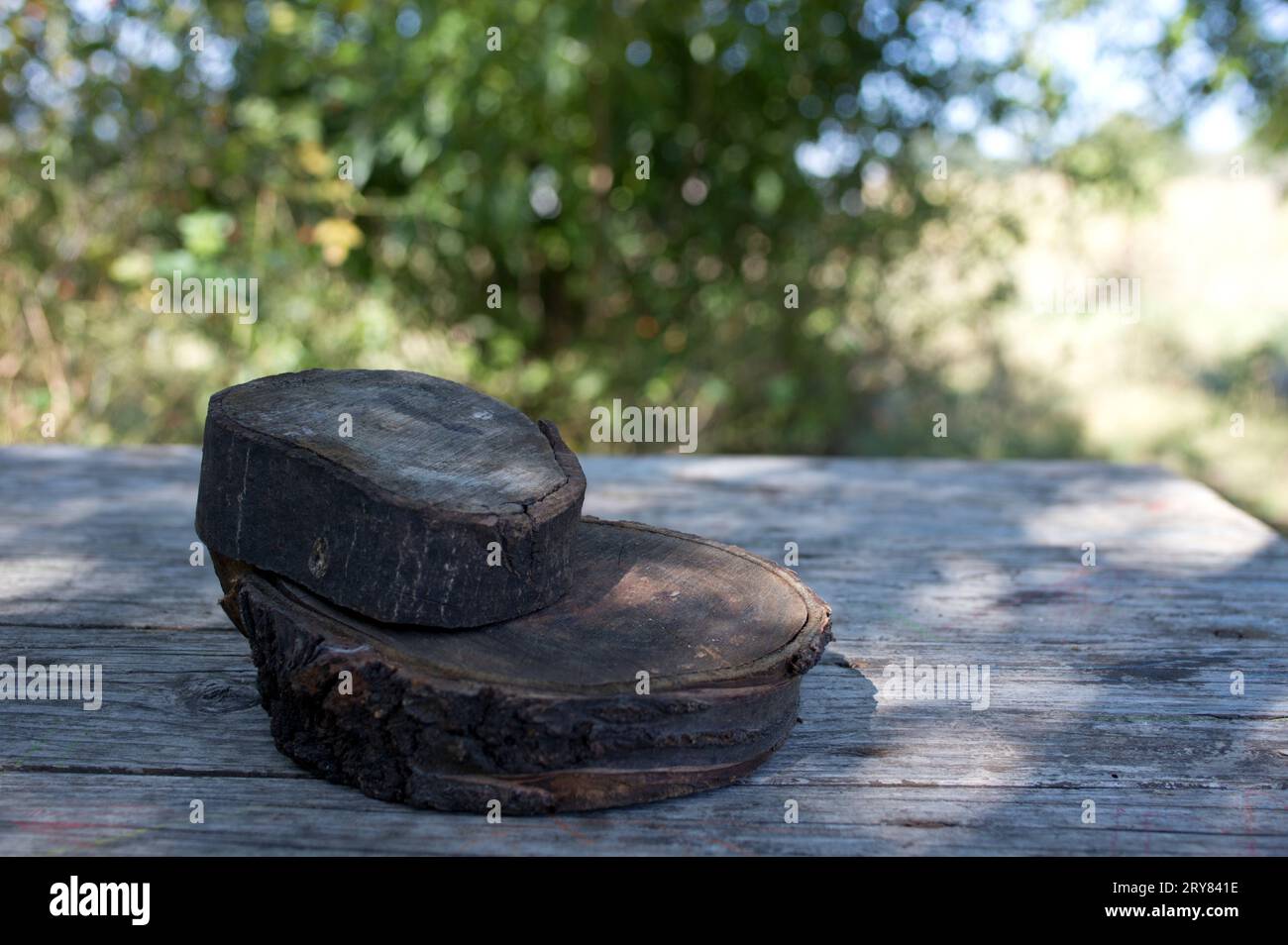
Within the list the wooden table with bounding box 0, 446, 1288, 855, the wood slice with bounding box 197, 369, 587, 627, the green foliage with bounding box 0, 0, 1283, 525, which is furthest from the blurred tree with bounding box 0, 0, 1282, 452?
the wood slice with bounding box 197, 369, 587, 627

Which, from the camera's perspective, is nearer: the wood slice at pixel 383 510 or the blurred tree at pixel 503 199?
the wood slice at pixel 383 510

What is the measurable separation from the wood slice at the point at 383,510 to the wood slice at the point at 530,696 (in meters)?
0.04

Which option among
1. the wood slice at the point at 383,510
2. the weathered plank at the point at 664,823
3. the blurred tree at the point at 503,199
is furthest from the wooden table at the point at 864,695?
the blurred tree at the point at 503,199

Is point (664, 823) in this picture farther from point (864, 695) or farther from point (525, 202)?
point (525, 202)

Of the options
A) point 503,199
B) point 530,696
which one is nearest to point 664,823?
point 530,696

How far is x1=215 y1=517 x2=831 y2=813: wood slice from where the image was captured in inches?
54.6

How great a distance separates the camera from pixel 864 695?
1844 millimetres

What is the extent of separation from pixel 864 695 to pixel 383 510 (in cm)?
81

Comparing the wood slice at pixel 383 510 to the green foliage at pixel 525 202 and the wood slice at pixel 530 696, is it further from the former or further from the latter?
the green foliage at pixel 525 202

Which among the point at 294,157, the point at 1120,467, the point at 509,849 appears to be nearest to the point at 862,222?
the point at 1120,467

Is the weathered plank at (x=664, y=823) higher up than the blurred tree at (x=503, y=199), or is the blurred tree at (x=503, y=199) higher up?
the blurred tree at (x=503, y=199)

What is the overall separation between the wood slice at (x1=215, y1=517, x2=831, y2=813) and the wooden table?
0.04 m

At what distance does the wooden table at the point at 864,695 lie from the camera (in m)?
1.41
